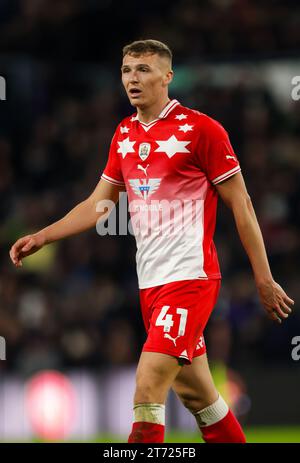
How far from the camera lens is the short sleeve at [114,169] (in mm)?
6578

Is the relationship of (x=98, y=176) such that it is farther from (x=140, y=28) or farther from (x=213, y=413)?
(x=213, y=413)

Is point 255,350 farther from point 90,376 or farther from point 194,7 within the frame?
point 194,7

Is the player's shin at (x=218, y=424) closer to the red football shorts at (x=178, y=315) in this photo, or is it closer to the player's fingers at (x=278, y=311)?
the red football shorts at (x=178, y=315)

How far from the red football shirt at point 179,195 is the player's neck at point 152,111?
81mm

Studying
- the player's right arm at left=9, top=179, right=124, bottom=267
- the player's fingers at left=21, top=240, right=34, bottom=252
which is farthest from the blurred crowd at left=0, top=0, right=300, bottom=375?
the player's fingers at left=21, top=240, right=34, bottom=252

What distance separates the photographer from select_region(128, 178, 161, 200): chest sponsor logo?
624 centimetres

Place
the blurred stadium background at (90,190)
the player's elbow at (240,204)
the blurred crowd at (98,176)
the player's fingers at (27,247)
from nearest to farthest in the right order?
1. the player's elbow at (240,204)
2. the player's fingers at (27,247)
3. the blurred stadium background at (90,190)
4. the blurred crowd at (98,176)

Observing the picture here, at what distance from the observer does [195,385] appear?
6293mm

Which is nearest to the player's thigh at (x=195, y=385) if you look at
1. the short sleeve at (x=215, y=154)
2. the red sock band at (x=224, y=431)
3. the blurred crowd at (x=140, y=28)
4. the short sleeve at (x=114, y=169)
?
the red sock band at (x=224, y=431)

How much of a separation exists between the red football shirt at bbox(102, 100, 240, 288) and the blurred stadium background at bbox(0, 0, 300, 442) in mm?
5338

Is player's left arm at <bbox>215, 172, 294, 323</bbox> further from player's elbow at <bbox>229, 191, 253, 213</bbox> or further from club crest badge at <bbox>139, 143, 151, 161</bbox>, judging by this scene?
club crest badge at <bbox>139, 143, 151, 161</bbox>

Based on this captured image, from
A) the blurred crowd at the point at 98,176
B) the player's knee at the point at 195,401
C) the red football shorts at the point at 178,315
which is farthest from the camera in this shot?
the blurred crowd at the point at 98,176

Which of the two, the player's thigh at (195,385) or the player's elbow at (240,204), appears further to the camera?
the player's thigh at (195,385)

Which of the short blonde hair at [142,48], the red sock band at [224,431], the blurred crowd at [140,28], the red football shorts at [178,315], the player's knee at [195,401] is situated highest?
the blurred crowd at [140,28]
